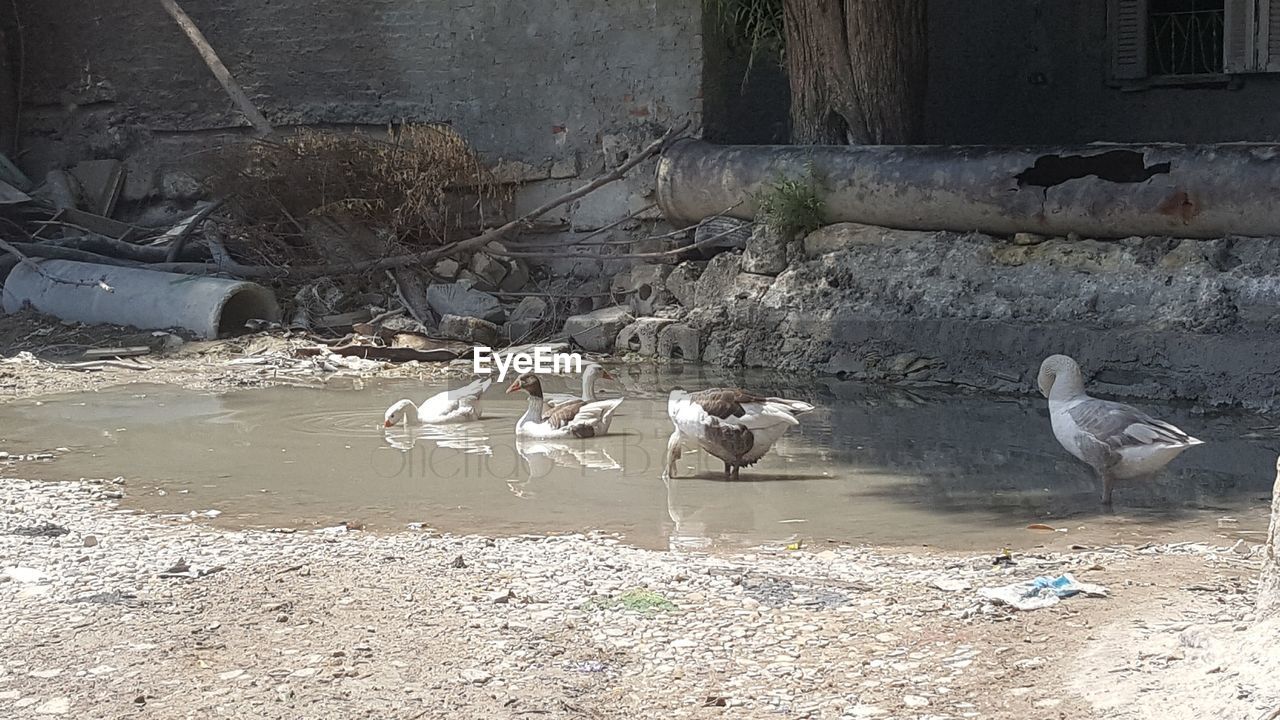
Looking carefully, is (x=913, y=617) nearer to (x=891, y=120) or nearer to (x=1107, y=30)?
(x=891, y=120)

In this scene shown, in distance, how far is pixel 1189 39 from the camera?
13547mm

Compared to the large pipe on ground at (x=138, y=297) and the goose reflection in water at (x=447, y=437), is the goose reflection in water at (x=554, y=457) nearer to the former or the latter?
the goose reflection in water at (x=447, y=437)

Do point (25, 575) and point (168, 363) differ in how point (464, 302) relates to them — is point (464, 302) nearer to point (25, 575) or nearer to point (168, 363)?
point (168, 363)

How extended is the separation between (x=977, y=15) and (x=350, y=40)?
6057 millimetres

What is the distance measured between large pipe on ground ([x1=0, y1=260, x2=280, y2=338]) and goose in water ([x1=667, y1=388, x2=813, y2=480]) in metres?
5.75

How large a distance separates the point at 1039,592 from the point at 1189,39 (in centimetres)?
1028

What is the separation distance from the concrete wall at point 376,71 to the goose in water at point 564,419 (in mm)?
4646

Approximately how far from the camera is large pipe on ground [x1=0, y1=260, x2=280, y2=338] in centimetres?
1173

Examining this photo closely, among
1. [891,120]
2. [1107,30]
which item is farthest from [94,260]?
[1107,30]

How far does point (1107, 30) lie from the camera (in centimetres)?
1355

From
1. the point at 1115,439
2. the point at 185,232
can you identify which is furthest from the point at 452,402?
the point at 185,232

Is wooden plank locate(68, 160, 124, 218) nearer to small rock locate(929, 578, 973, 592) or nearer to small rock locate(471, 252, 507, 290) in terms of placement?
small rock locate(471, 252, 507, 290)

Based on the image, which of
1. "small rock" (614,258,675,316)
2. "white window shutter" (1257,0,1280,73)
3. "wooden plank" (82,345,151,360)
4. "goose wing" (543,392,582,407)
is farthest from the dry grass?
"white window shutter" (1257,0,1280,73)

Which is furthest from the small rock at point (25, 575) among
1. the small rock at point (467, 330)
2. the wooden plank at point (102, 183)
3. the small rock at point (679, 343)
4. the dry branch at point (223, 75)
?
the wooden plank at point (102, 183)
